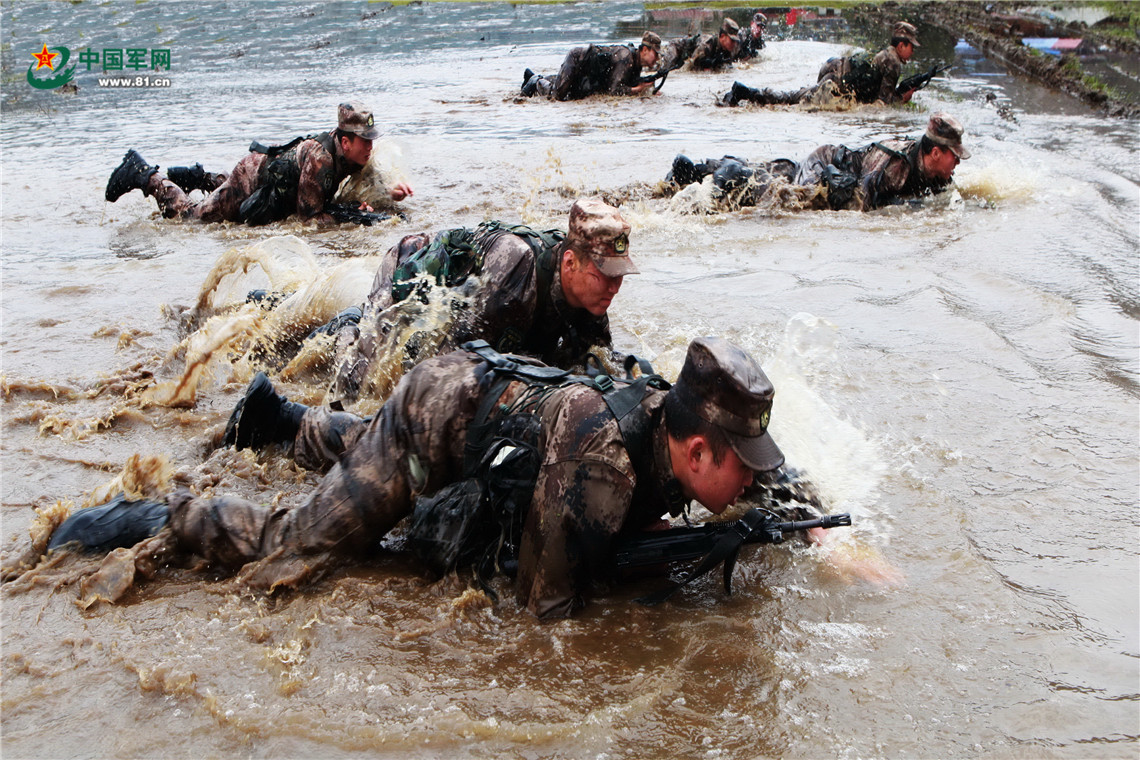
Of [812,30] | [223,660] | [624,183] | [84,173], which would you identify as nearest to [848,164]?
[624,183]

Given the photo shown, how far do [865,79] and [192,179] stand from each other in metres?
10.4

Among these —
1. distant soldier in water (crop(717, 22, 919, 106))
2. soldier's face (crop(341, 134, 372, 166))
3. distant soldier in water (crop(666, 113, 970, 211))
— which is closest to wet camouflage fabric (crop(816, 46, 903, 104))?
distant soldier in water (crop(717, 22, 919, 106))

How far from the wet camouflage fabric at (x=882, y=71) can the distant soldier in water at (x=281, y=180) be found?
8.54m

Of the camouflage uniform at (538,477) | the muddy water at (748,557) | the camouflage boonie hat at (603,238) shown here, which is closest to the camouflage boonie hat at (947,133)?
the muddy water at (748,557)

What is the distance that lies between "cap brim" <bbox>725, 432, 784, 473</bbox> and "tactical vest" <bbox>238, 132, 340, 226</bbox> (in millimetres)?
6225

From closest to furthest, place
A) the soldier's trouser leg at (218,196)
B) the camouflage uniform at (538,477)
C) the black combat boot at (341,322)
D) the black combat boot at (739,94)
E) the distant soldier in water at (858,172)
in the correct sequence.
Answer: the camouflage uniform at (538,477)
the black combat boot at (341,322)
the distant soldier in water at (858,172)
the soldier's trouser leg at (218,196)
the black combat boot at (739,94)

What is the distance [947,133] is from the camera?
777 centimetres

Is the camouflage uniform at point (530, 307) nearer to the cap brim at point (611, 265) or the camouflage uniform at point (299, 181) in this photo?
the cap brim at point (611, 265)

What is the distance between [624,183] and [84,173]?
6512 mm

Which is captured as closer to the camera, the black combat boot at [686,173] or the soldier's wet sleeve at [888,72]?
→ the black combat boot at [686,173]

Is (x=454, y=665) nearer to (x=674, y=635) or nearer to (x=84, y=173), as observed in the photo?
(x=674, y=635)

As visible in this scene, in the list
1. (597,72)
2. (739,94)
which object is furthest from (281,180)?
(739,94)

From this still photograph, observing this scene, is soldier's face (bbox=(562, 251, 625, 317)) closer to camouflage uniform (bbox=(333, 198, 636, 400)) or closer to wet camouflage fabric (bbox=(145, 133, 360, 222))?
camouflage uniform (bbox=(333, 198, 636, 400))

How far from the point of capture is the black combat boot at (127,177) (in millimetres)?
8469
